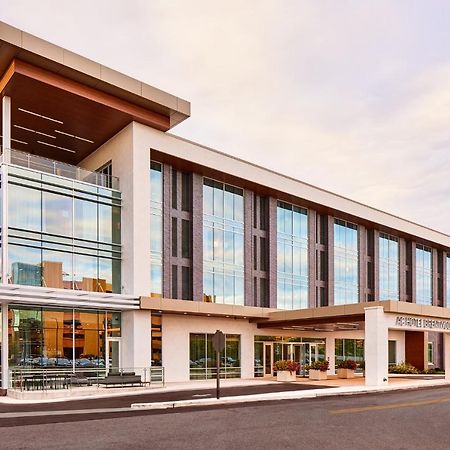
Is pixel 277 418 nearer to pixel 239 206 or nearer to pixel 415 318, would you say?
pixel 415 318

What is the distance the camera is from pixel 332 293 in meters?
46.8

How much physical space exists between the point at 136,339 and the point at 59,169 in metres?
9.95

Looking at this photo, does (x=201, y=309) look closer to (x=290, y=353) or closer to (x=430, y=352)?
(x=290, y=353)

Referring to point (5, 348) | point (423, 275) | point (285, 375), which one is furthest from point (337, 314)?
point (423, 275)

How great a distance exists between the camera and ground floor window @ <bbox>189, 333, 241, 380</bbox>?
1414 inches

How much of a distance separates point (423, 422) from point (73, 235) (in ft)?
68.2

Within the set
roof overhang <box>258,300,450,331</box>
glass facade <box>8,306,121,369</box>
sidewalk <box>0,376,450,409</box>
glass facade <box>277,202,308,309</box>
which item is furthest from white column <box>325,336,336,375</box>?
glass facade <box>8,306,121,369</box>

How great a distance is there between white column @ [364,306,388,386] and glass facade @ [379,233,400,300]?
74.1 ft

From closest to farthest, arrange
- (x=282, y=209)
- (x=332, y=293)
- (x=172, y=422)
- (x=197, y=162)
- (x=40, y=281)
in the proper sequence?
(x=172, y=422) < (x=40, y=281) < (x=197, y=162) < (x=282, y=209) < (x=332, y=293)

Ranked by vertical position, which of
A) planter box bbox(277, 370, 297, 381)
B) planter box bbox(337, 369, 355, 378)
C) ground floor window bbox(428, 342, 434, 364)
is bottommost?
ground floor window bbox(428, 342, 434, 364)

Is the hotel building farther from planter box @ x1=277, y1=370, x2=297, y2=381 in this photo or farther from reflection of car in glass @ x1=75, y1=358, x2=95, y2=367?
planter box @ x1=277, y1=370, x2=297, y2=381

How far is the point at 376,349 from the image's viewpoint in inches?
1171

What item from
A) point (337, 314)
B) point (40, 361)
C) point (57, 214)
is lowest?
point (40, 361)

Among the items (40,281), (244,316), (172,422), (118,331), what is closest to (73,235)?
(40,281)
